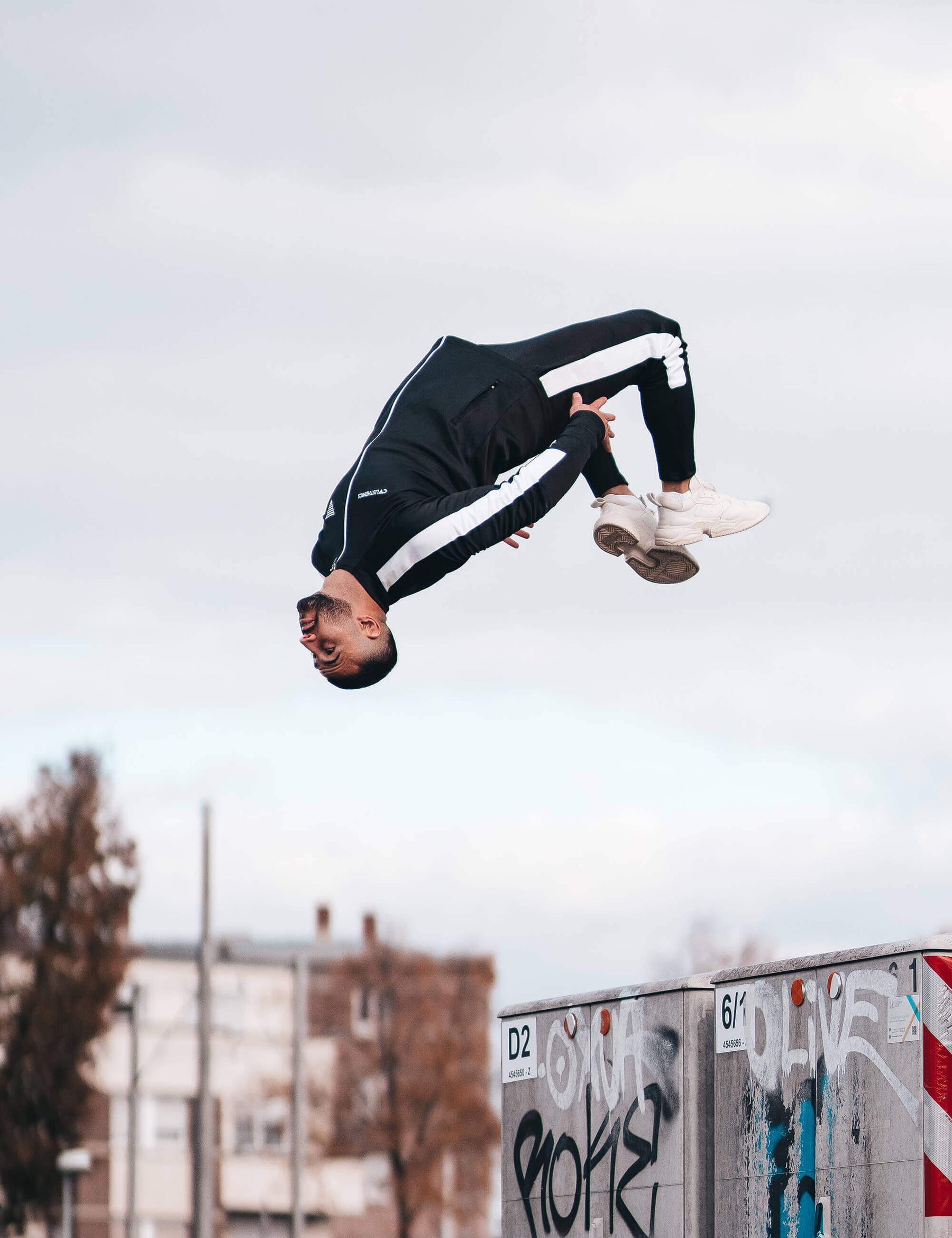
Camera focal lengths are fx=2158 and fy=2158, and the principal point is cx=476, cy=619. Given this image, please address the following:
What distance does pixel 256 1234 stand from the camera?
58.0m

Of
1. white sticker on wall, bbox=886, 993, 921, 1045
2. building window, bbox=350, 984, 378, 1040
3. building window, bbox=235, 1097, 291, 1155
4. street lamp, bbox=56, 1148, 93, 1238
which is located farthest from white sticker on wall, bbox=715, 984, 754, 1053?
building window, bbox=235, 1097, 291, 1155

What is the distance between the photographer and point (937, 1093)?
6.82 meters

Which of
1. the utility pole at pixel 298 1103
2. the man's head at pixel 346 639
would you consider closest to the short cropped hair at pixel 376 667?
the man's head at pixel 346 639

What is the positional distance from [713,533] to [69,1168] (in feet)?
111

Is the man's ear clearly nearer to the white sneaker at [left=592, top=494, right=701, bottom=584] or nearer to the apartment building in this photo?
the white sneaker at [left=592, top=494, right=701, bottom=584]

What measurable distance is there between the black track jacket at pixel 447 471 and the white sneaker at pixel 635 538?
1.51 ft

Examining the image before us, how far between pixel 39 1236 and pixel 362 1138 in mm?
10750

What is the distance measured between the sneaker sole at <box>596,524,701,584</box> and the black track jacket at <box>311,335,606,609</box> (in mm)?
513

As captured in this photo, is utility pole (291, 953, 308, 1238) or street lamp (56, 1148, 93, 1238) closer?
street lamp (56, 1148, 93, 1238)

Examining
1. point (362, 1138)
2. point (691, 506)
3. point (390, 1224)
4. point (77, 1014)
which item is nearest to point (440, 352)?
point (691, 506)

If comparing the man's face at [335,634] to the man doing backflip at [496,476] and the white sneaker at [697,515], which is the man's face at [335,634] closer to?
the man doing backflip at [496,476]

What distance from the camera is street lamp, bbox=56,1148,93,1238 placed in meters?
39.2

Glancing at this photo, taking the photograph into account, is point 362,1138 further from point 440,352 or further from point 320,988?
point 440,352

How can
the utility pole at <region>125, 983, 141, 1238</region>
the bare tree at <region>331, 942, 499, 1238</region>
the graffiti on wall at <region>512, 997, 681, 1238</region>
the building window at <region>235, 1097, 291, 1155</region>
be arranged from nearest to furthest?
1. the graffiti on wall at <region>512, 997, 681, 1238</region>
2. the utility pole at <region>125, 983, 141, 1238</region>
3. the bare tree at <region>331, 942, 499, 1238</region>
4. the building window at <region>235, 1097, 291, 1155</region>
